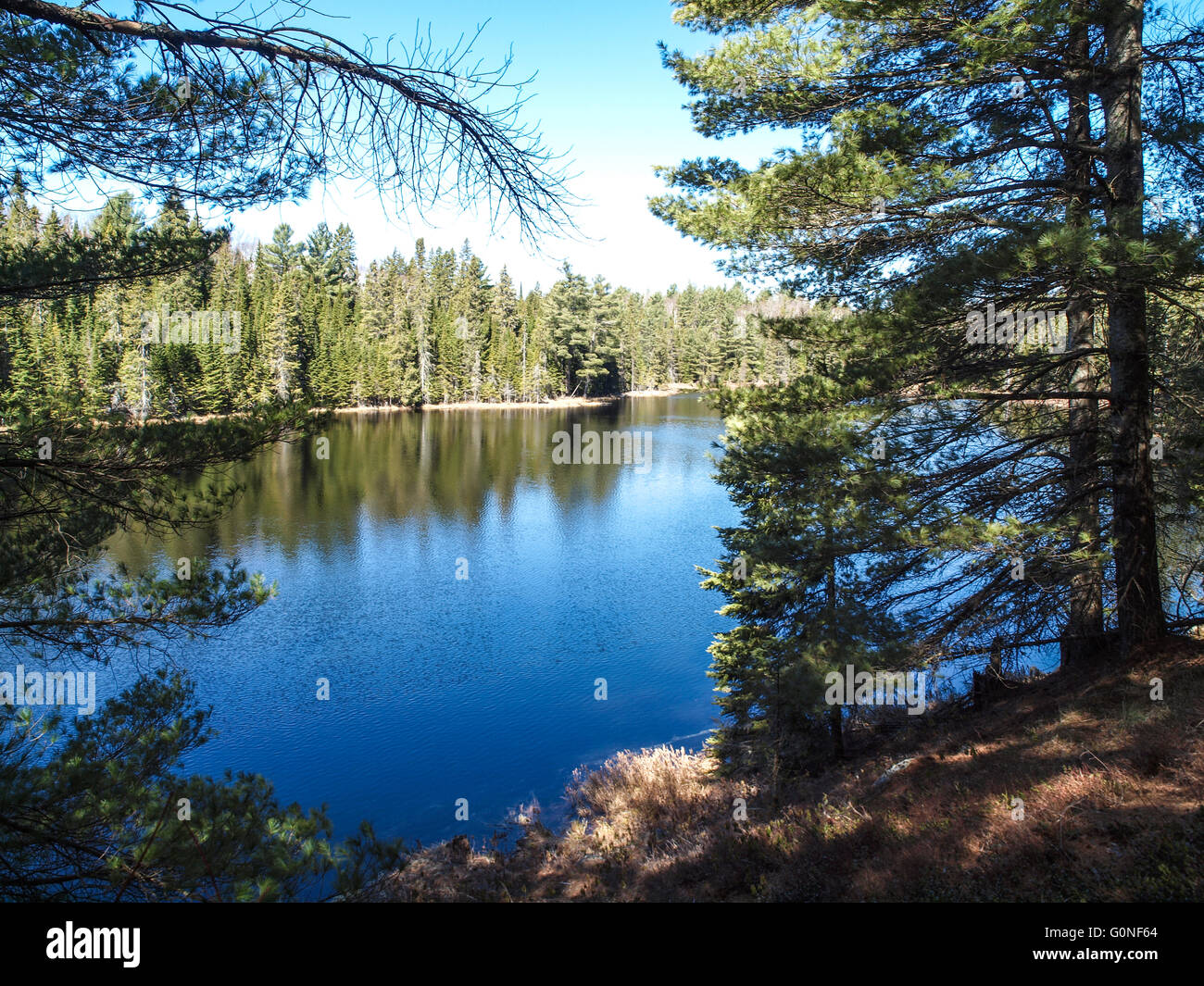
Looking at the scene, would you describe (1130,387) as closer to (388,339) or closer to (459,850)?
(459,850)

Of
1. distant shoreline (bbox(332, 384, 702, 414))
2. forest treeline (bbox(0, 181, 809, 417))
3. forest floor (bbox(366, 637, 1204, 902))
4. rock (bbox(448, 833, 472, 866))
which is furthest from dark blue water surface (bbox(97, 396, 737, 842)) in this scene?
distant shoreline (bbox(332, 384, 702, 414))

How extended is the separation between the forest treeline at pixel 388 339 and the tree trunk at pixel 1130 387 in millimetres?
28489

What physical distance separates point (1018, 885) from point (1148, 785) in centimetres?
146

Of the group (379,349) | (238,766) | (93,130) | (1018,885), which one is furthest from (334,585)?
(379,349)

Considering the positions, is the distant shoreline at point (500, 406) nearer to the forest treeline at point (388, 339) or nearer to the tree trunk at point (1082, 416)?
the forest treeline at point (388, 339)

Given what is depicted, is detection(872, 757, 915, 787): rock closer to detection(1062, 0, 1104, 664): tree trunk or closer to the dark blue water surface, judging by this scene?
detection(1062, 0, 1104, 664): tree trunk

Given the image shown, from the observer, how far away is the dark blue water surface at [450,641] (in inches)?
525

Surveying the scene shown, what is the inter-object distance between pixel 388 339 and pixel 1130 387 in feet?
224

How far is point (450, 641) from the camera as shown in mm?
18797

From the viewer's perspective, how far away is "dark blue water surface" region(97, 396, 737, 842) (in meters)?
13.3

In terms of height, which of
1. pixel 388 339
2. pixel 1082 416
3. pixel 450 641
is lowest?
pixel 450 641

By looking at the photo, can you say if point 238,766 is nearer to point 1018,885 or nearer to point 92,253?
point 92,253

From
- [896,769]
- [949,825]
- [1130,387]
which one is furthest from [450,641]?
[1130,387]

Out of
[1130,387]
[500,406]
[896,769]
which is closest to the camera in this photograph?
[1130,387]
